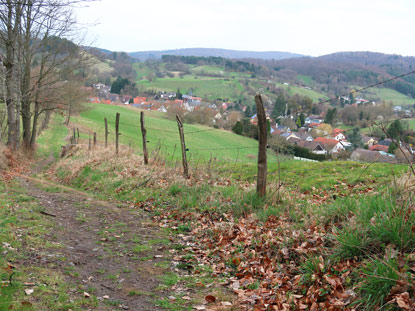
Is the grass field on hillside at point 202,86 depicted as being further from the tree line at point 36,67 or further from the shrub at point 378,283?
the shrub at point 378,283

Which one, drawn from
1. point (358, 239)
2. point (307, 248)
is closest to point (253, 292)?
point (307, 248)

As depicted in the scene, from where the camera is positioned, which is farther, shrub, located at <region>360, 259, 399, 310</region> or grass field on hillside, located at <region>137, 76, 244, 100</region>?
grass field on hillside, located at <region>137, 76, 244, 100</region>

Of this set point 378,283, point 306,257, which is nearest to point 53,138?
point 306,257

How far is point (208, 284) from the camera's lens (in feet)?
17.6

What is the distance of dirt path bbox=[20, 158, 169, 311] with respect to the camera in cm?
503

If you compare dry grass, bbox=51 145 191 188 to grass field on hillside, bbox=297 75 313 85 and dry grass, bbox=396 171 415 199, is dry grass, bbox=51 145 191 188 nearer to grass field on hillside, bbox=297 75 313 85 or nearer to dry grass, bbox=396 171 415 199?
dry grass, bbox=396 171 415 199

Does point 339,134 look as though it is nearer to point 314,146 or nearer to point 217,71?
point 314,146

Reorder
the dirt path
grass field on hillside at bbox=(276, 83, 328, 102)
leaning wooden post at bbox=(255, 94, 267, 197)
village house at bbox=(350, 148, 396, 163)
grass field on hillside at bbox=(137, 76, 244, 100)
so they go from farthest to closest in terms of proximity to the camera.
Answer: grass field on hillside at bbox=(137, 76, 244, 100)
grass field on hillside at bbox=(276, 83, 328, 102)
leaning wooden post at bbox=(255, 94, 267, 197)
village house at bbox=(350, 148, 396, 163)
the dirt path

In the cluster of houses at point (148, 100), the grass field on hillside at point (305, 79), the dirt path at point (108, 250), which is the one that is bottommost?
the dirt path at point (108, 250)

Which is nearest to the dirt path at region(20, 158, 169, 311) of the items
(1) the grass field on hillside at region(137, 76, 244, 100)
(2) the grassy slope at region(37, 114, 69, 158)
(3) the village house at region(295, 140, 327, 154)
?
(2) the grassy slope at region(37, 114, 69, 158)

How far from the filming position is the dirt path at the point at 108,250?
5027mm

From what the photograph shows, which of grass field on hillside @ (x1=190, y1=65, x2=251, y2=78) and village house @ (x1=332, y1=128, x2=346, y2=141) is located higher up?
grass field on hillside @ (x1=190, y1=65, x2=251, y2=78)

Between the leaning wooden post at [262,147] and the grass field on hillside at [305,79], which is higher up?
the grass field on hillside at [305,79]

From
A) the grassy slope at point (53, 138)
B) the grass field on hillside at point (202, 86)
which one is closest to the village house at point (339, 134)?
the grassy slope at point (53, 138)
